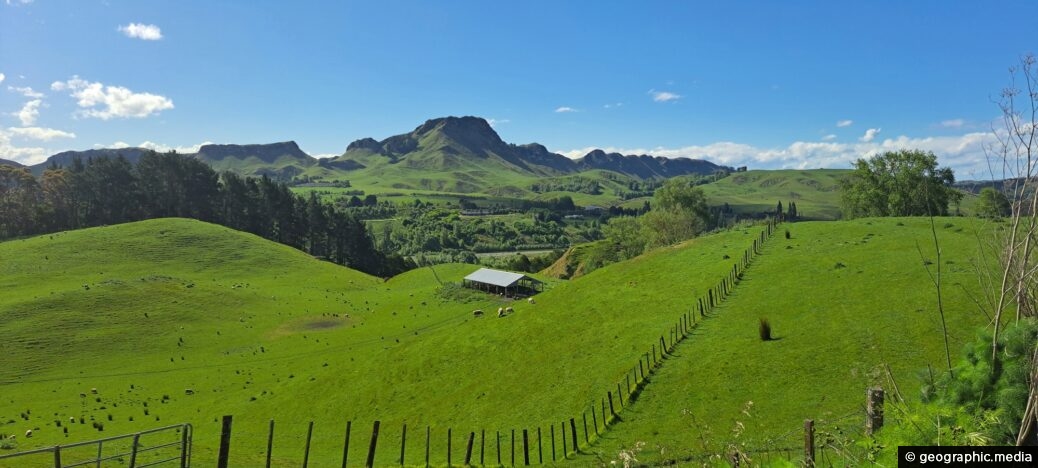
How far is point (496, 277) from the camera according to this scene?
94375 millimetres

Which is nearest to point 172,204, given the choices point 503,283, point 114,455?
point 503,283

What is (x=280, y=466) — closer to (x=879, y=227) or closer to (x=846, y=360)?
(x=846, y=360)

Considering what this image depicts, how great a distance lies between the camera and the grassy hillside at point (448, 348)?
32.1 metres

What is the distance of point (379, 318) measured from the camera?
83.1 m

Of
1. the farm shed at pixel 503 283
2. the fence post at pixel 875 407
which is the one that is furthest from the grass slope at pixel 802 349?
the farm shed at pixel 503 283

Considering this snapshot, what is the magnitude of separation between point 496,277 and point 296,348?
36.8 m

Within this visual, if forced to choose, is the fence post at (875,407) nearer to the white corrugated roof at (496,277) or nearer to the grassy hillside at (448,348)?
the grassy hillside at (448,348)

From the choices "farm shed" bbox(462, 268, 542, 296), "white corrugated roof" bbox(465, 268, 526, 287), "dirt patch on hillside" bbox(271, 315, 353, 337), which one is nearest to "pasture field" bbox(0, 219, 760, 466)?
"dirt patch on hillside" bbox(271, 315, 353, 337)

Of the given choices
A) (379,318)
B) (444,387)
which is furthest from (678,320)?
(379,318)

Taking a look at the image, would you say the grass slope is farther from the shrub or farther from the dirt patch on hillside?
the dirt patch on hillside

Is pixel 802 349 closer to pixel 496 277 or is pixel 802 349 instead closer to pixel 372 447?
pixel 372 447

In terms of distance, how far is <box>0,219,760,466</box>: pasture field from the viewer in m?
40.1

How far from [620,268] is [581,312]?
1484cm

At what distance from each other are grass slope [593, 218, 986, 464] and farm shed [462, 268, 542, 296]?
46.2 m
